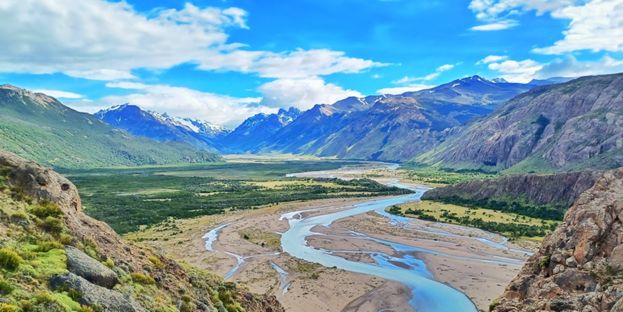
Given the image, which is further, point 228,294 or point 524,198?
point 524,198

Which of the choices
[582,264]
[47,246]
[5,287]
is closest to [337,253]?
[582,264]

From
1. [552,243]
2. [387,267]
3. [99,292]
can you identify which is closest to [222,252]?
[387,267]

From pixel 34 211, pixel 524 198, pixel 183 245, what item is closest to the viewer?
pixel 34 211

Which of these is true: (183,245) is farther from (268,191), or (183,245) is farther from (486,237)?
(268,191)

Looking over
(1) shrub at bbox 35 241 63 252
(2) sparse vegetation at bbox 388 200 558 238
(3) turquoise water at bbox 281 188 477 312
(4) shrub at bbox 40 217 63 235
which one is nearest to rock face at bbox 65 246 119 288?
(1) shrub at bbox 35 241 63 252

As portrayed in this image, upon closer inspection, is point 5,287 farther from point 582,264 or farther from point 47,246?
point 582,264

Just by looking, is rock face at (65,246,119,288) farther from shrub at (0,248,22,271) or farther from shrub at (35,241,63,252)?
shrub at (0,248,22,271)
